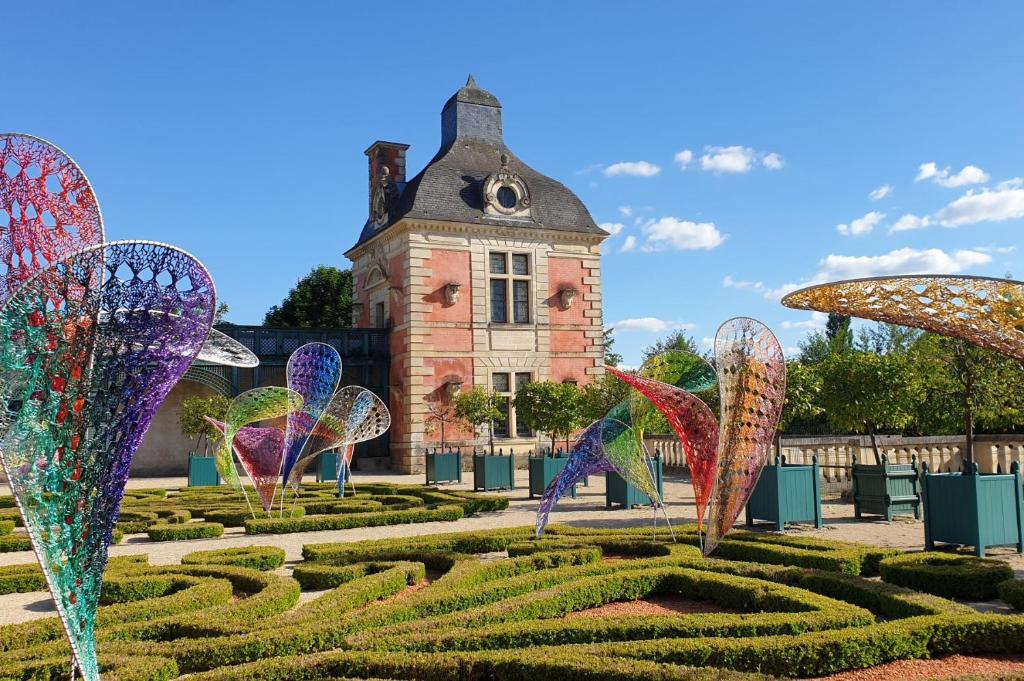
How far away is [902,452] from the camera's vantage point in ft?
61.1

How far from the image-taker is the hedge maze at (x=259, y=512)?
13016 millimetres

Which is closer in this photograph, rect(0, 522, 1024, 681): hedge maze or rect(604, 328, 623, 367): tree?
rect(0, 522, 1024, 681): hedge maze

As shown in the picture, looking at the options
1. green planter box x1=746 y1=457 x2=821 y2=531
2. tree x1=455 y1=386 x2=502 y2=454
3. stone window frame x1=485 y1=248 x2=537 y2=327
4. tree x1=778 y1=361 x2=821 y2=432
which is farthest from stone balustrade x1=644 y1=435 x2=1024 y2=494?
stone window frame x1=485 y1=248 x2=537 y2=327

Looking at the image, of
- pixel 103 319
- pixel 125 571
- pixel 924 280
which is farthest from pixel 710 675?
pixel 125 571

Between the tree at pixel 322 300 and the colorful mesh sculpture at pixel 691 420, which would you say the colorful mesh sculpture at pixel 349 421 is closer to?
the colorful mesh sculpture at pixel 691 420

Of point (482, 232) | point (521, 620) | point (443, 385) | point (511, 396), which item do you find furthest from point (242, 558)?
point (482, 232)

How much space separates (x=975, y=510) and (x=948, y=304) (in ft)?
9.27

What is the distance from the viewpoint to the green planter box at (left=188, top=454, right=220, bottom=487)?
22.4m

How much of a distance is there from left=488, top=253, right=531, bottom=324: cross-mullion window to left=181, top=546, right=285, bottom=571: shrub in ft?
68.1

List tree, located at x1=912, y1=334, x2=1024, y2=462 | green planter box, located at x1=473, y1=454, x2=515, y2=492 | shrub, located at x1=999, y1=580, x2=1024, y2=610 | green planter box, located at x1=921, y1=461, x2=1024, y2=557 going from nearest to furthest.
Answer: shrub, located at x1=999, y1=580, x2=1024, y2=610 < green planter box, located at x1=921, y1=461, x2=1024, y2=557 < tree, located at x1=912, y1=334, x2=1024, y2=462 < green planter box, located at x1=473, y1=454, x2=515, y2=492

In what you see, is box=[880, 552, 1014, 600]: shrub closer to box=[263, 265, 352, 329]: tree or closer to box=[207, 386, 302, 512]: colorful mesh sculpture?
box=[207, 386, 302, 512]: colorful mesh sculpture

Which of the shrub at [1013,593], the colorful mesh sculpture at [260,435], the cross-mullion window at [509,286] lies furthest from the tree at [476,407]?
the shrub at [1013,593]

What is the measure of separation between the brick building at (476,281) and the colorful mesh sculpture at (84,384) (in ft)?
Answer: 79.4

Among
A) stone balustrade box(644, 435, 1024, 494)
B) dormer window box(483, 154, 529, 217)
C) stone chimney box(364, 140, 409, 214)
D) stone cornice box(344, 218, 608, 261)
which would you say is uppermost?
stone chimney box(364, 140, 409, 214)
